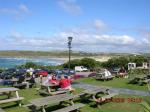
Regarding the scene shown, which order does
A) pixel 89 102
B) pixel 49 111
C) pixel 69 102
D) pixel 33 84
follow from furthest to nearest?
pixel 33 84, pixel 89 102, pixel 69 102, pixel 49 111

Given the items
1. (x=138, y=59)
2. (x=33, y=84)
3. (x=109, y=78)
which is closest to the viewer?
(x=33, y=84)

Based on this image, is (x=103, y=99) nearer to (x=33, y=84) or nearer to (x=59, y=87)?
(x=59, y=87)

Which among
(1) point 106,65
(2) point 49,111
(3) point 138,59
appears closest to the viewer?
(2) point 49,111

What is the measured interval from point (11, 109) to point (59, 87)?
3.77 meters

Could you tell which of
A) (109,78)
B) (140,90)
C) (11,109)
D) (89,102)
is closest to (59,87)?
(89,102)

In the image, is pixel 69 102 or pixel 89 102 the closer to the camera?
pixel 69 102

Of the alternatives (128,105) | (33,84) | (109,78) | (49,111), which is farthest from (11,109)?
(109,78)

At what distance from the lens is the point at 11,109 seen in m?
11.4

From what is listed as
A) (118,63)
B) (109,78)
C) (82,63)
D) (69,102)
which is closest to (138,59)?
(118,63)

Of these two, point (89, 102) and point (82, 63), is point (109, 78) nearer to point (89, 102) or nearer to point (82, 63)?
point (89, 102)

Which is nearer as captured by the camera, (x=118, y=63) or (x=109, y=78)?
(x=109, y=78)

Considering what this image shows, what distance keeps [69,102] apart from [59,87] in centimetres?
318

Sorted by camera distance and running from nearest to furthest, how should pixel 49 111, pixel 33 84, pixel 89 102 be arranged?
1. pixel 49 111
2. pixel 89 102
3. pixel 33 84

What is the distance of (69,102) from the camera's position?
38.1ft
